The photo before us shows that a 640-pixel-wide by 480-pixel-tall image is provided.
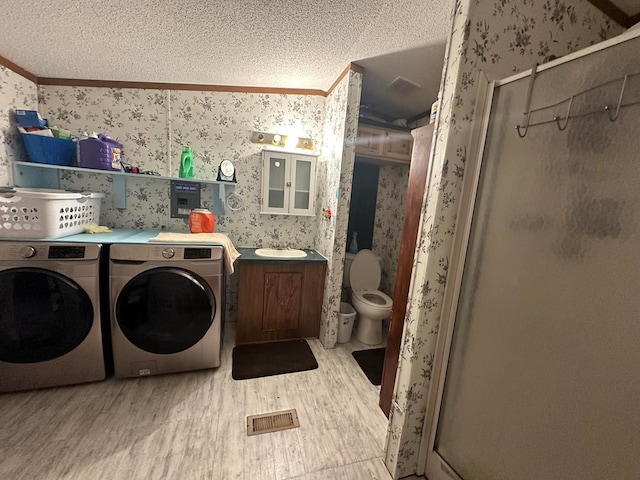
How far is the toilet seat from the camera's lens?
231 cm

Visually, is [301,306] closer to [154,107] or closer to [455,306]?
[455,306]

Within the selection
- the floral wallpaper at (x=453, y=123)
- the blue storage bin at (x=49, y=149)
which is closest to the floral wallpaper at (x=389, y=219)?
the floral wallpaper at (x=453, y=123)

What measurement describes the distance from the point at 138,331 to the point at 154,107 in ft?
6.24

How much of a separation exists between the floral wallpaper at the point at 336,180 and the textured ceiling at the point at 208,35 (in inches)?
9.7

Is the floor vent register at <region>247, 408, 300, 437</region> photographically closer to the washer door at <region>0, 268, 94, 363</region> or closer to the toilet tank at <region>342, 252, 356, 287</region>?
the washer door at <region>0, 268, 94, 363</region>

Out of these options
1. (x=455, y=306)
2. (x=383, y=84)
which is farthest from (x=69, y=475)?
(x=383, y=84)

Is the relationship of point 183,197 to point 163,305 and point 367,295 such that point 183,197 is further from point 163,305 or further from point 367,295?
point 367,295

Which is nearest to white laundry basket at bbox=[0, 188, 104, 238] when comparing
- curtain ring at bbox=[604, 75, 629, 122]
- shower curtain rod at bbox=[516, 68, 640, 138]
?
shower curtain rod at bbox=[516, 68, 640, 138]

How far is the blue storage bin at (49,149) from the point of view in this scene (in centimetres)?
181

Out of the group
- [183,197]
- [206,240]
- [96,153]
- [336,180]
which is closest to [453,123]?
[336,180]

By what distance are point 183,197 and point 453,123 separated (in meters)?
2.25

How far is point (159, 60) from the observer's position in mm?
1787

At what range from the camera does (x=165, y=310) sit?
1.70m

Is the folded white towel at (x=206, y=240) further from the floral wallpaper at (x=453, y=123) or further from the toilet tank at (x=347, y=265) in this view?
the floral wallpaper at (x=453, y=123)
